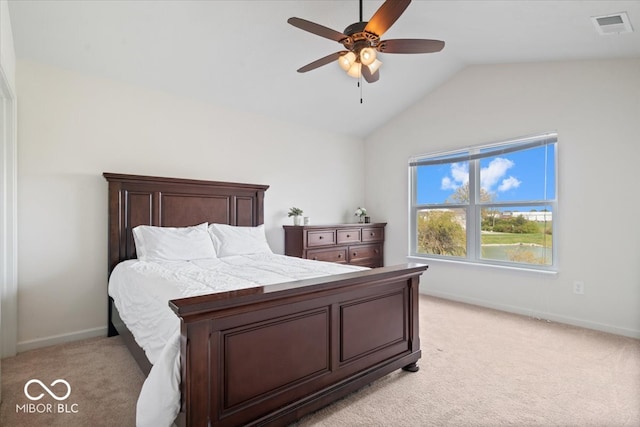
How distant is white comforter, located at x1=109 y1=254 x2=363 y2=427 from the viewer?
4.54 ft

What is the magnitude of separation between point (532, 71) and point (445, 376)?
3310 millimetres

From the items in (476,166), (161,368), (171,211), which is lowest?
(161,368)

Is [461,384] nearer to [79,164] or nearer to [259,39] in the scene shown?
[259,39]

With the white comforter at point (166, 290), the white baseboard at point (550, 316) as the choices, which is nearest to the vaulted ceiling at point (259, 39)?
the white comforter at point (166, 290)

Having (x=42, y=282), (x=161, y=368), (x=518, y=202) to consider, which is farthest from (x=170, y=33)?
(x=518, y=202)

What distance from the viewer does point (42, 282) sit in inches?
112

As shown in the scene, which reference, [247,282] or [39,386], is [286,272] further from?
[39,386]

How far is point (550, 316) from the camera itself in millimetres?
3506

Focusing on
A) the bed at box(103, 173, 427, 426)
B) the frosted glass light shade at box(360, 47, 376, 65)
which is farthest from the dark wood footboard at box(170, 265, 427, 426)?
the frosted glass light shade at box(360, 47, 376, 65)

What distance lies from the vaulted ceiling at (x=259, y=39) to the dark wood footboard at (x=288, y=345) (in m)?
2.27

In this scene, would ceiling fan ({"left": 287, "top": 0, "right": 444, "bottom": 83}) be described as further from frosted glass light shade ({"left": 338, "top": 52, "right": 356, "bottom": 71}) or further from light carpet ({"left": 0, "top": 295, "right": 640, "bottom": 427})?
light carpet ({"left": 0, "top": 295, "right": 640, "bottom": 427})

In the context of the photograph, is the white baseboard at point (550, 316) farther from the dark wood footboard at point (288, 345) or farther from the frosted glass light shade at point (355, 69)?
→ the frosted glass light shade at point (355, 69)

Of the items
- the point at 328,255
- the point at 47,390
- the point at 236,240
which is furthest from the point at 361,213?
the point at 47,390

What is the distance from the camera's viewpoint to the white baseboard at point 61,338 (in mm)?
2749
